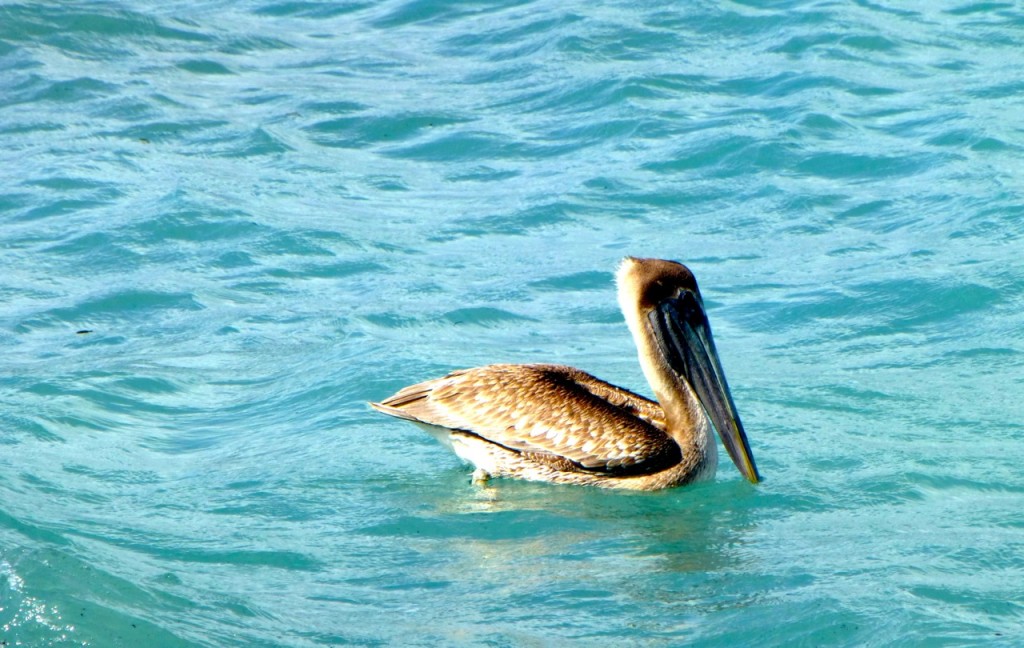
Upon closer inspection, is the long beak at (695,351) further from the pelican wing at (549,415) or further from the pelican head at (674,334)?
the pelican wing at (549,415)

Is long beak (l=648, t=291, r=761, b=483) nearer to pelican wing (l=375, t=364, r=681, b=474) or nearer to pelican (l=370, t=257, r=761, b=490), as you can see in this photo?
pelican (l=370, t=257, r=761, b=490)

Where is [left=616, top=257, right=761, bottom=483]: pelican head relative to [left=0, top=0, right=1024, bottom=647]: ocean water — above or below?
above

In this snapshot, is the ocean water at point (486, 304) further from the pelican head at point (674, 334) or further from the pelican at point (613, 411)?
the pelican head at point (674, 334)

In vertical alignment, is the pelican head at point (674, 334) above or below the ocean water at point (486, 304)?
above

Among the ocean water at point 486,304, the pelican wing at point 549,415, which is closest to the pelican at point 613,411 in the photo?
the pelican wing at point 549,415

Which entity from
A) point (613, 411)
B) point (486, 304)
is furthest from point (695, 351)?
point (486, 304)

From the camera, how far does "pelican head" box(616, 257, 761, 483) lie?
757 centimetres

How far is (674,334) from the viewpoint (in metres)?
7.68

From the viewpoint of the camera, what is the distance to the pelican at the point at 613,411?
7531 mm

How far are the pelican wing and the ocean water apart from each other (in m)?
0.25

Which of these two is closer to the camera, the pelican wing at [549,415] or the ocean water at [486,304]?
the ocean water at [486,304]

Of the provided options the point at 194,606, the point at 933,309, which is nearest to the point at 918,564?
the point at 194,606

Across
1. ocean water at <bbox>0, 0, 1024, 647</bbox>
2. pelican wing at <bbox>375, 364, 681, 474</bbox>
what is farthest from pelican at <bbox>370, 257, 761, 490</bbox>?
ocean water at <bbox>0, 0, 1024, 647</bbox>

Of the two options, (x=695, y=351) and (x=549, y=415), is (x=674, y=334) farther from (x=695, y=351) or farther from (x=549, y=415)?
(x=549, y=415)
